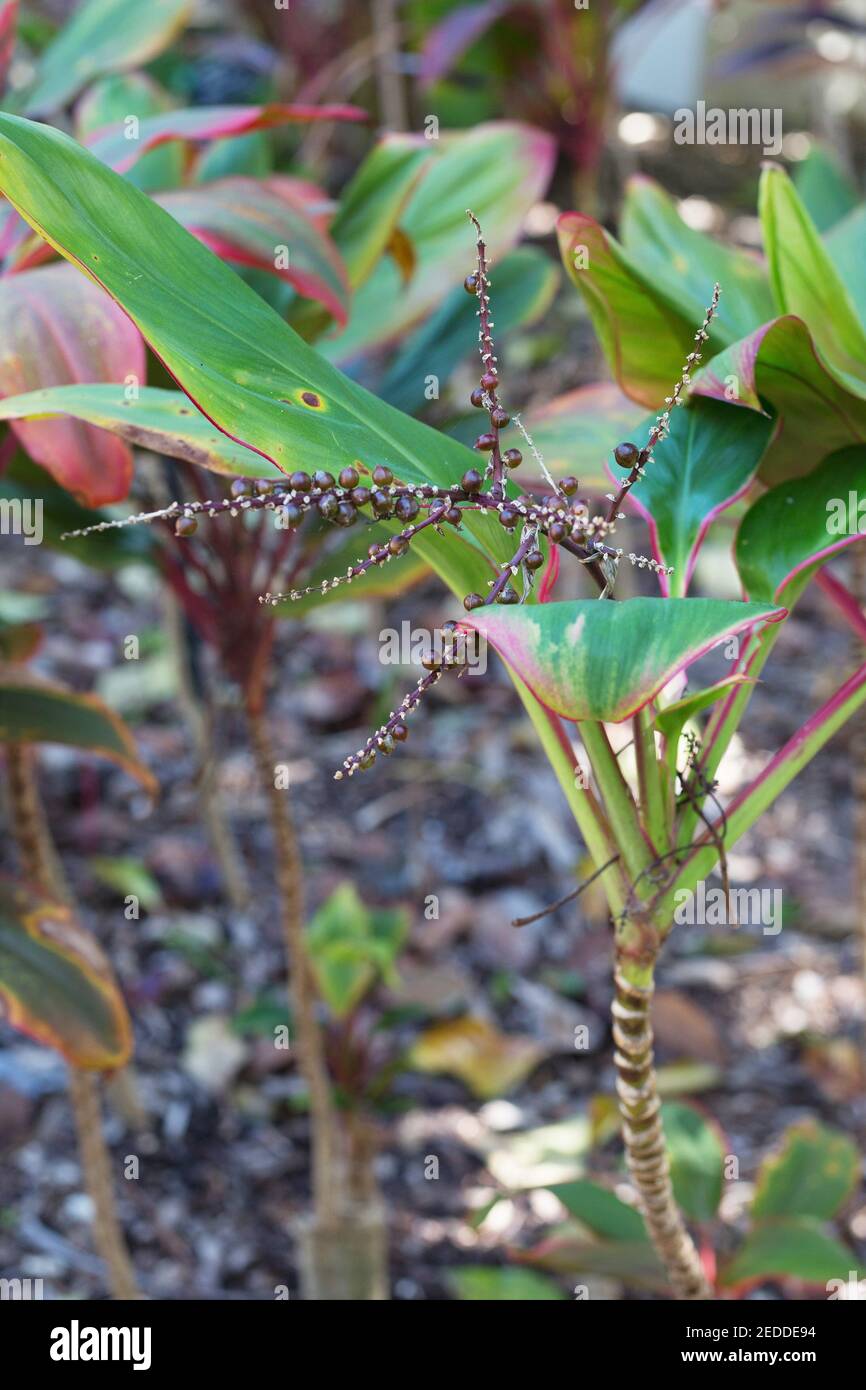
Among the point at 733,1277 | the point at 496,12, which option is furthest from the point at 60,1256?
the point at 496,12

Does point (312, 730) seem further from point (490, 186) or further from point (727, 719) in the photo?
point (727, 719)

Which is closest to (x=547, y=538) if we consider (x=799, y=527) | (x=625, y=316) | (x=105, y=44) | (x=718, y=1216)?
(x=799, y=527)

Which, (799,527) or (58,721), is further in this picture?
(58,721)

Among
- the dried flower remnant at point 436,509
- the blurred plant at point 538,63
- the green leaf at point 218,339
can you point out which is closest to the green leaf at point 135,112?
the green leaf at point 218,339

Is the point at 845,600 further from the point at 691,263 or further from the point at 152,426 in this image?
the point at 152,426

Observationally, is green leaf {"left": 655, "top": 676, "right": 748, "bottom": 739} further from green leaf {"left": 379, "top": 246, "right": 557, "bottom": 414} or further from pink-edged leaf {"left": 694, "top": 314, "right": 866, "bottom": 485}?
green leaf {"left": 379, "top": 246, "right": 557, "bottom": 414}

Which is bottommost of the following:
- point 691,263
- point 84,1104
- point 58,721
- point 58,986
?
point 84,1104

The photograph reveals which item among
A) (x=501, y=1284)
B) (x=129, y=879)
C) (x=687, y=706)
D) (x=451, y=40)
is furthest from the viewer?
(x=451, y=40)

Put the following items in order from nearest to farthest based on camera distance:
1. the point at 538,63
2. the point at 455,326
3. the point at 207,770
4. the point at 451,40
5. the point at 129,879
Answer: the point at 455,326 < the point at 207,770 < the point at 129,879 < the point at 451,40 < the point at 538,63
